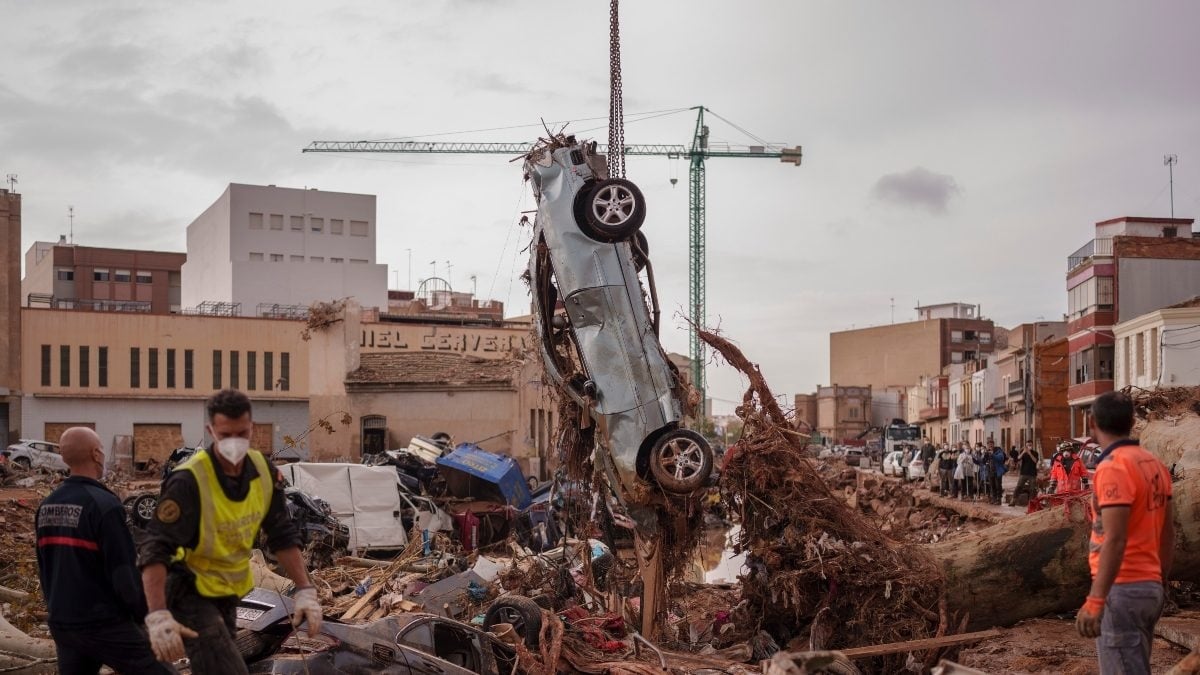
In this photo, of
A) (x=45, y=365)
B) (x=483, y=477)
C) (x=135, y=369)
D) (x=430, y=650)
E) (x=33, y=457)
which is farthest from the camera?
(x=135, y=369)

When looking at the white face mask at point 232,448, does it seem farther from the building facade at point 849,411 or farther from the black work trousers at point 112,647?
the building facade at point 849,411

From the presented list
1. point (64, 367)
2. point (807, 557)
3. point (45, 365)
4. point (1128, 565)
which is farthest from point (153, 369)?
point (1128, 565)

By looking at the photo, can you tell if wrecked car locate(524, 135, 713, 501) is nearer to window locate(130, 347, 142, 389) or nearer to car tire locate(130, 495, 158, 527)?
car tire locate(130, 495, 158, 527)

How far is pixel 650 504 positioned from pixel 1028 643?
398cm

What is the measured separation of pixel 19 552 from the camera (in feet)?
50.8

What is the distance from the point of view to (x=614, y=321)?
11.6 meters

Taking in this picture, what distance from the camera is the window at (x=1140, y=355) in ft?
139

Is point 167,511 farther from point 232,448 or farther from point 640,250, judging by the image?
point 640,250

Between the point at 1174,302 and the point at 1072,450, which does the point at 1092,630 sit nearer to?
the point at 1072,450

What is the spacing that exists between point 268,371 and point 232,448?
45.8m

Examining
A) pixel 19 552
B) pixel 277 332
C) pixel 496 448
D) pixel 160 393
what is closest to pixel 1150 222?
pixel 496 448

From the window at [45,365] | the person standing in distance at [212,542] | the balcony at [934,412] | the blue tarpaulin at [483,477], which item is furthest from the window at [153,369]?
the balcony at [934,412]

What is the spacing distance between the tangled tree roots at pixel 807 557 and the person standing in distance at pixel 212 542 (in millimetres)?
6297

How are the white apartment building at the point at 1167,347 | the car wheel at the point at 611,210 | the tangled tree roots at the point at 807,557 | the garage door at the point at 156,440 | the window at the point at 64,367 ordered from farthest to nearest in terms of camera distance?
the garage door at the point at 156,440 < the window at the point at 64,367 < the white apartment building at the point at 1167,347 < the car wheel at the point at 611,210 < the tangled tree roots at the point at 807,557
